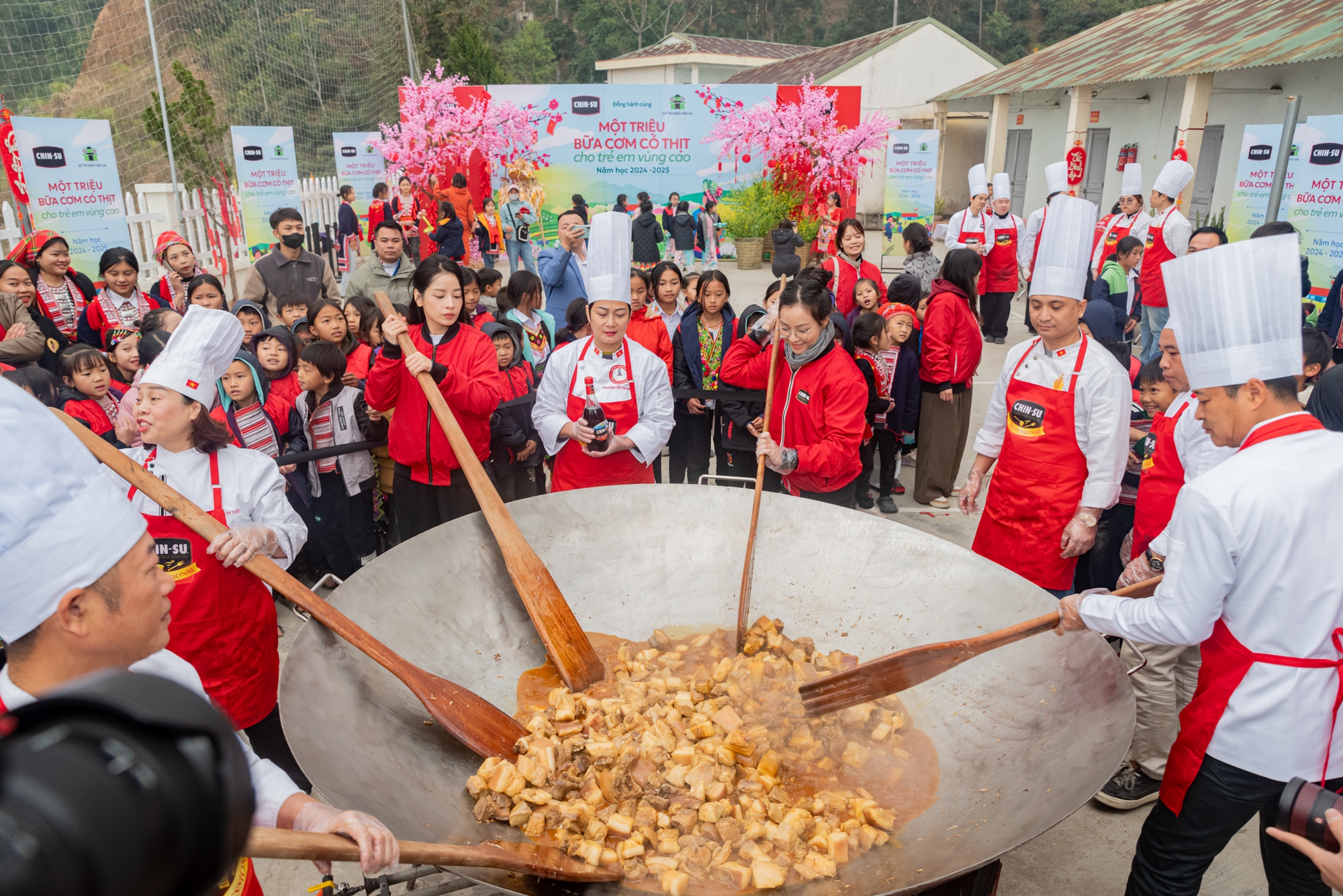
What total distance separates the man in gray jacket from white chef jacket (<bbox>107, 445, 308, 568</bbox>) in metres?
4.33

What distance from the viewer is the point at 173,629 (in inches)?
94.9

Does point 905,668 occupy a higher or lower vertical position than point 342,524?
higher

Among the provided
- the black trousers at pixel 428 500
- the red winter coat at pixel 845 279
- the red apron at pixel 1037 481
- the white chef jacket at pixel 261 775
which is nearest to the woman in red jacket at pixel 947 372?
the red winter coat at pixel 845 279

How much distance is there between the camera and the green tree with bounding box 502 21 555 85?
4341cm

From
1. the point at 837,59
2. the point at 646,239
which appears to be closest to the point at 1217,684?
the point at 646,239

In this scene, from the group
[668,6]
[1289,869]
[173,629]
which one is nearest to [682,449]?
[173,629]

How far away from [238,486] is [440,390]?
1.08 metres

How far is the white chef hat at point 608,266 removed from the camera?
12.0ft

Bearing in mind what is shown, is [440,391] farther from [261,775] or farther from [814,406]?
[261,775]

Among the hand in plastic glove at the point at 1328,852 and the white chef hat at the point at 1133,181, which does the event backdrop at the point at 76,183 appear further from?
the white chef hat at the point at 1133,181

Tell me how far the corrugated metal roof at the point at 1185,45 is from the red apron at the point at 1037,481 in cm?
973

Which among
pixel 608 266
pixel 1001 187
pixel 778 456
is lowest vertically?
pixel 778 456

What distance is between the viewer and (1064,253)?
10.8 ft

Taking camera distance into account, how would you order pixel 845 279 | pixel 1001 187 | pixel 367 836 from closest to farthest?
pixel 367 836, pixel 845 279, pixel 1001 187
